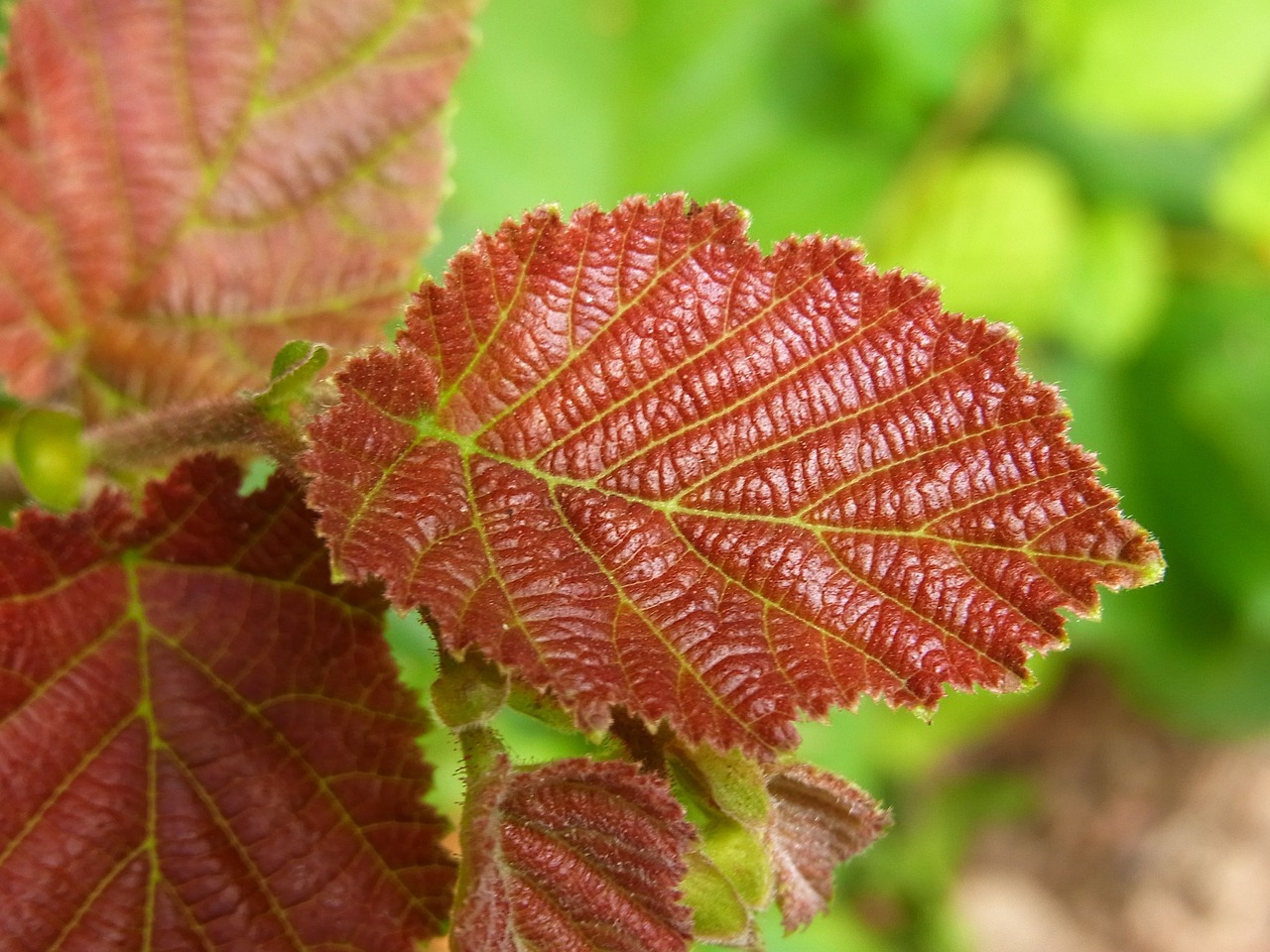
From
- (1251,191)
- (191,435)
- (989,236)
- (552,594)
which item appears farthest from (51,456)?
(1251,191)

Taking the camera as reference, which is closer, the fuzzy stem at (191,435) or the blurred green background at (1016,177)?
the fuzzy stem at (191,435)

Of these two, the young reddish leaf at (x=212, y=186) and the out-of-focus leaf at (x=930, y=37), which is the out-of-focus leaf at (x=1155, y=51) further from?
the young reddish leaf at (x=212, y=186)

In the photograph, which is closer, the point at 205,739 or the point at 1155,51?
the point at 205,739

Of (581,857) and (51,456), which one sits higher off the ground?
(51,456)

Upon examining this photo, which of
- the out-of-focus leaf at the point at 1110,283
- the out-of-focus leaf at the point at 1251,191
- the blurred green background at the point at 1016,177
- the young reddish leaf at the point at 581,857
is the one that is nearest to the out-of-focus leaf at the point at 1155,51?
the blurred green background at the point at 1016,177

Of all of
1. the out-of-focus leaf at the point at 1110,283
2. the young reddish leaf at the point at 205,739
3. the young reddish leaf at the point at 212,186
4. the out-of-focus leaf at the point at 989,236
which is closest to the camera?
the young reddish leaf at the point at 205,739

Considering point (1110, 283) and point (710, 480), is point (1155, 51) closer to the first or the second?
point (1110, 283)
